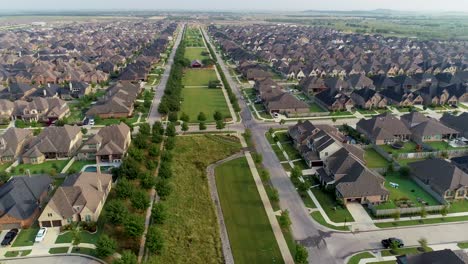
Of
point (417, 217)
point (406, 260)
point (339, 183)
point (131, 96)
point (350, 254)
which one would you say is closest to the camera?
point (406, 260)

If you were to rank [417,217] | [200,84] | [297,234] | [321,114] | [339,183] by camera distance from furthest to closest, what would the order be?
[200,84], [321,114], [339,183], [417,217], [297,234]

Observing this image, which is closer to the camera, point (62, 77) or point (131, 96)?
point (131, 96)

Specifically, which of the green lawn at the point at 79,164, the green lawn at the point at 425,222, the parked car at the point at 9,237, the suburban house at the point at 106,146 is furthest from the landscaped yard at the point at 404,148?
the parked car at the point at 9,237

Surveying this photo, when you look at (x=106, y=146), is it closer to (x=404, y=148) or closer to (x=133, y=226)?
A: (x=133, y=226)

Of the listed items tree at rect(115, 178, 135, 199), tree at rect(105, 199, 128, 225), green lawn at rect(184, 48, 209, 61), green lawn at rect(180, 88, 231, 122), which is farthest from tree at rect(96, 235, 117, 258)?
green lawn at rect(184, 48, 209, 61)

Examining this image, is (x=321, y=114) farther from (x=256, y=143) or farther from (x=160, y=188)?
(x=160, y=188)

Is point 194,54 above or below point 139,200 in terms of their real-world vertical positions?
above

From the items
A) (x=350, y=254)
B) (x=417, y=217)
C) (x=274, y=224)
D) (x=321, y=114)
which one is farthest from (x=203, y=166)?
(x=321, y=114)

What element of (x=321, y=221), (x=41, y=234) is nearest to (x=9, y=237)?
(x=41, y=234)
